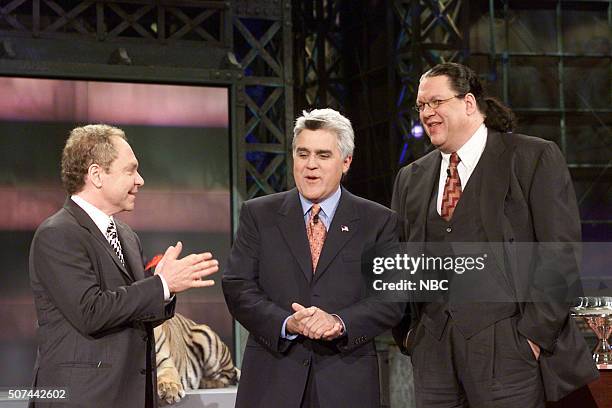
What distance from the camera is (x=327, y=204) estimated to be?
289cm

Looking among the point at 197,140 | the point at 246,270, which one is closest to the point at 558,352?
the point at 246,270

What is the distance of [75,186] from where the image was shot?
2.84m

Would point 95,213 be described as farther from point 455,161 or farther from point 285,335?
point 455,161

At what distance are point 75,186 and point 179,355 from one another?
2.37 meters

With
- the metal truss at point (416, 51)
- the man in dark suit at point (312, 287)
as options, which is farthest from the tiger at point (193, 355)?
the metal truss at point (416, 51)

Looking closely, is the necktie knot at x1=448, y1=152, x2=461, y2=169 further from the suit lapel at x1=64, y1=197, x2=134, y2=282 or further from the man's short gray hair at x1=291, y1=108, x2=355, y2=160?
the suit lapel at x1=64, y1=197, x2=134, y2=282

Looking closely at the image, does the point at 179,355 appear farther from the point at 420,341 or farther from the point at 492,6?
the point at 492,6

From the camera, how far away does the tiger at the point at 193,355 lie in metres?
4.88

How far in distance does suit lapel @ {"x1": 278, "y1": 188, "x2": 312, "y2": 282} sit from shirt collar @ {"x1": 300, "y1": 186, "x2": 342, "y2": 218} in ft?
0.06

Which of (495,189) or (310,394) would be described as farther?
(495,189)

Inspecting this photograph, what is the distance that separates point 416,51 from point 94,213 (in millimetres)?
9190

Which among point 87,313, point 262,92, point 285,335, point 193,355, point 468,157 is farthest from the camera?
point 262,92

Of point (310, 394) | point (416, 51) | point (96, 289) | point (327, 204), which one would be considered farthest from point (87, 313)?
point (416, 51)

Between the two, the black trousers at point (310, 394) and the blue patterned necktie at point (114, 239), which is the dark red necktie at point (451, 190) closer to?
the black trousers at point (310, 394)
